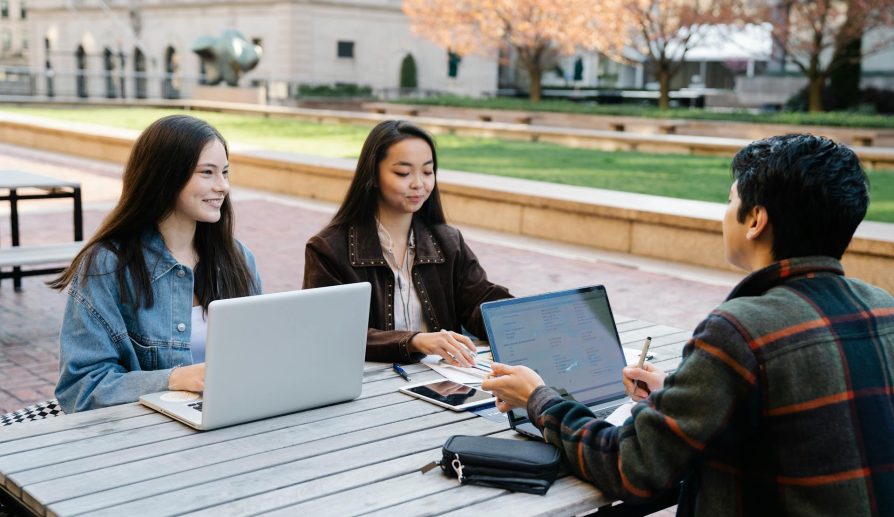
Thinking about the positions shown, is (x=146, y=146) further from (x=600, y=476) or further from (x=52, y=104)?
(x=52, y=104)

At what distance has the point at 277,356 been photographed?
2.57 m

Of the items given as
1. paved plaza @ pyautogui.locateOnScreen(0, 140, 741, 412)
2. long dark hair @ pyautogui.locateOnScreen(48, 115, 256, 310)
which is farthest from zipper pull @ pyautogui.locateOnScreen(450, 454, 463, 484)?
paved plaza @ pyautogui.locateOnScreen(0, 140, 741, 412)

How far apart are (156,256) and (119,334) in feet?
0.96

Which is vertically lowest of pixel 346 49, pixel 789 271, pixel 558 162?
pixel 558 162

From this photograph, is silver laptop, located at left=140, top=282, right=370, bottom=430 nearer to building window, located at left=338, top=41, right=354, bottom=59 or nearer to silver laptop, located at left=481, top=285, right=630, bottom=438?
silver laptop, located at left=481, top=285, right=630, bottom=438

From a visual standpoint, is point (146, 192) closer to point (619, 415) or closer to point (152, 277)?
point (152, 277)

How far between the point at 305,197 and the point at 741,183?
38.4 feet

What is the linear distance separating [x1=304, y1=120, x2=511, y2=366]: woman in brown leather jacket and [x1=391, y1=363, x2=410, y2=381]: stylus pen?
0.97 feet

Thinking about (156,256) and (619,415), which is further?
(156,256)

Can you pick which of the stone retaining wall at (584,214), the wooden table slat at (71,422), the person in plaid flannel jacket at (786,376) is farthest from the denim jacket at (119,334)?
the stone retaining wall at (584,214)

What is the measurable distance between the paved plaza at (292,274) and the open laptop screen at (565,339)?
3.50m

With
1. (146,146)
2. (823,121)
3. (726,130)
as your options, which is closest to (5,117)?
(726,130)

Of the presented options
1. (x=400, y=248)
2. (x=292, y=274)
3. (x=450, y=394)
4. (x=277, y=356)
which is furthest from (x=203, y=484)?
(x=292, y=274)

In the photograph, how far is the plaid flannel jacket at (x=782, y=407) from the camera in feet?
6.66
